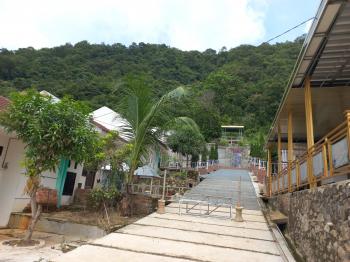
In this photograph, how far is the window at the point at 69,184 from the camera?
41.6ft

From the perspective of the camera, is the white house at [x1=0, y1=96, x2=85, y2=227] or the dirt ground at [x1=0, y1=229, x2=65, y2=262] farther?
the white house at [x1=0, y1=96, x2=85, y2=227]

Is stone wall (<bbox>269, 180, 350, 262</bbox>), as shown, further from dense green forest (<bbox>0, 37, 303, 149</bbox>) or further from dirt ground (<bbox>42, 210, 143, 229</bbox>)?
dense green forest (<bbox>0, 37, 303, 149</bbox>)

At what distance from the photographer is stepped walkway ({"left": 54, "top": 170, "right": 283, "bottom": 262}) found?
16.8 feet

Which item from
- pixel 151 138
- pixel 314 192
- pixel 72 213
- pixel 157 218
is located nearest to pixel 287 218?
pixel 314 192

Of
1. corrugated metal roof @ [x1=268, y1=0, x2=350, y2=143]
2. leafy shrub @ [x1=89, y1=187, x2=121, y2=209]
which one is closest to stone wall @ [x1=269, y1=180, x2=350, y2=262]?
corrugated metal roof @ [x1=268, y1=0, x2=350, y2=143]

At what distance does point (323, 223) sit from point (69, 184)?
1116cm

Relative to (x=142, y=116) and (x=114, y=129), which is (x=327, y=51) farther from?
(x=114, y=129)

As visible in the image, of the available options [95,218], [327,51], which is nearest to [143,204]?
[95,218]

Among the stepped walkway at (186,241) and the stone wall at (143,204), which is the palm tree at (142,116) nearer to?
the stone wall at (143,204)

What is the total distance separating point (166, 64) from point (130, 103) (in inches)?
1682

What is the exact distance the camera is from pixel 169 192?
12.8 m

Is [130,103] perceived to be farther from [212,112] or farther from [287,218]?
[212,112]

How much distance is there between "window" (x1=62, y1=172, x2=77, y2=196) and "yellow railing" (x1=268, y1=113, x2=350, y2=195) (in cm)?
968

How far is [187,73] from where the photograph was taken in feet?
181
